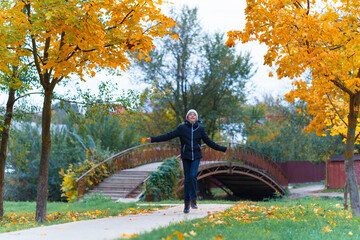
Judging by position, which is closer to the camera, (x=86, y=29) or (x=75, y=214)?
(x=86, y=29)

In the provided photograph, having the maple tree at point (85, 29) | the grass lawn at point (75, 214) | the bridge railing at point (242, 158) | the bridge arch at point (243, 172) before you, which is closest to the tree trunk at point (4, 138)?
the grass lawn at point (75, 214)

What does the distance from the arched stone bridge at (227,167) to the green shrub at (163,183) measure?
163 centimetres

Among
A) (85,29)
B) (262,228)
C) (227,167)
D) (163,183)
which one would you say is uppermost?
(85,29)

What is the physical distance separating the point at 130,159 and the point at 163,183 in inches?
166

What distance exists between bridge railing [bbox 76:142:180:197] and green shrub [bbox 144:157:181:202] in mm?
2606

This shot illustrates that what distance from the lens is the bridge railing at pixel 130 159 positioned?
54.1 ft

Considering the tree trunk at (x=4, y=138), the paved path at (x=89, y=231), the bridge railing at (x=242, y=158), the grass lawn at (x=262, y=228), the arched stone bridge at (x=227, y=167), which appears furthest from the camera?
the bridge railing at (x=242, y=158)

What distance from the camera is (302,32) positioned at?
8.09 metres

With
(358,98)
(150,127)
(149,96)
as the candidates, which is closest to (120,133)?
(150,127)

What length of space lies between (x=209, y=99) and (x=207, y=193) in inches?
267

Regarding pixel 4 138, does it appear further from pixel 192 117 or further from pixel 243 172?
pixel 243 172

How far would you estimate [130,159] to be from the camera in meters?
20.1

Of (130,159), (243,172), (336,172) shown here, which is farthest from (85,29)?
(336,172)

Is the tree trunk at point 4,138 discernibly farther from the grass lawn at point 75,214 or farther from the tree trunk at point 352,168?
the tree trunk at point 352,168
